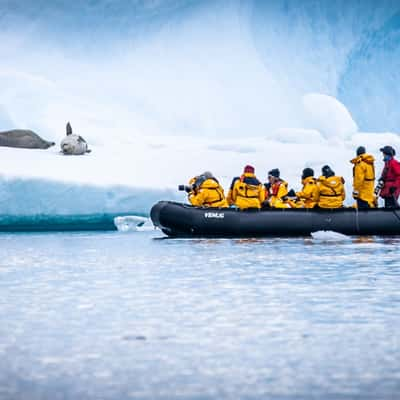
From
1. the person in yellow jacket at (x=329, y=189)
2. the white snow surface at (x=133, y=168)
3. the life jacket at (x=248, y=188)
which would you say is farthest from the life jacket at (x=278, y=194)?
the white snow surface at (x=133, y=168)

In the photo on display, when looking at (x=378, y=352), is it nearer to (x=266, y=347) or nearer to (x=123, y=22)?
(x=266, y=347)

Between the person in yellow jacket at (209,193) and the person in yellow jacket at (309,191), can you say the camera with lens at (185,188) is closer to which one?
the person in yellow jacket at (209,193)

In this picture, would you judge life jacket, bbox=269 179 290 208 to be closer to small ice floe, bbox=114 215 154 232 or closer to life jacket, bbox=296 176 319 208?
life jacket, bbox=296 176 319 208

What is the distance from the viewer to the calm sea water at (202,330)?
3855 mm

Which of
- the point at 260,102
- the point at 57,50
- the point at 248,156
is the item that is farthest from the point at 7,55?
the point at 248,156

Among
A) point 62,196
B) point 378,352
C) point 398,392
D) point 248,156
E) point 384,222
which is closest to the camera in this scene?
point 398,392

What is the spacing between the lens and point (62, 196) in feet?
61.7

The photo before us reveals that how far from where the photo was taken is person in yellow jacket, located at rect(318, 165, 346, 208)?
1343 cm

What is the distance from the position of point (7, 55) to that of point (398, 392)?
27.8m

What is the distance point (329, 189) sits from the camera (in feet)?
44.1

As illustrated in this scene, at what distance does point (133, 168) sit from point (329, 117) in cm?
991

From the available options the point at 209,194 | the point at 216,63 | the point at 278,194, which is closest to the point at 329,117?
the point at 216,63

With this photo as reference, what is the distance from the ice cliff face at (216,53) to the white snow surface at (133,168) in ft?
12.9

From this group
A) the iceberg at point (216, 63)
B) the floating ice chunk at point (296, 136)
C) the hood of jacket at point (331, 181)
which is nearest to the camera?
the hood of jacket at point (331, 181)
